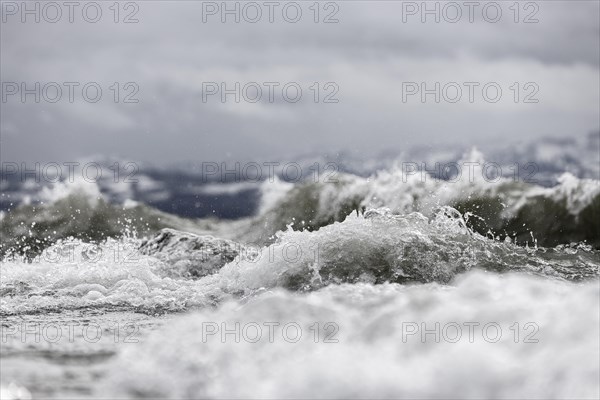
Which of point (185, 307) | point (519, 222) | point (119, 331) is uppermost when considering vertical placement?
point (119, 331)

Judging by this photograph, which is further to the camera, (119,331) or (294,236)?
(294,236)

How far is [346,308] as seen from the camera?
158 inches

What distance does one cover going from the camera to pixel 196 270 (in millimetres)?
8336

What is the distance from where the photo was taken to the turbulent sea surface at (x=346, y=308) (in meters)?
3.16

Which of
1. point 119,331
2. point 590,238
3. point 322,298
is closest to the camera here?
point 322,298

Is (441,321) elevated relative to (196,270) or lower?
elevated

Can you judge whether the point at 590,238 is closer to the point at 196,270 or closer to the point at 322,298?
the point at 196,270

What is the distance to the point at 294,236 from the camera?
6969mm

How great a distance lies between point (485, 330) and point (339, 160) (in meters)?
8.76

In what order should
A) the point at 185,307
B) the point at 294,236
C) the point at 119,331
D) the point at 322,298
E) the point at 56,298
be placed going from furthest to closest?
the point at 294,236
the point at 56,298
the point at 185,307
the point at 119,331
the point at 322,298

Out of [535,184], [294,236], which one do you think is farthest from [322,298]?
[535,184]

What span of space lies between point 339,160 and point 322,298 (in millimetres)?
8039

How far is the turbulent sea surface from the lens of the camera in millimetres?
3156

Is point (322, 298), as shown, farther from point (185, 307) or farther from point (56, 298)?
point (56, 298)
